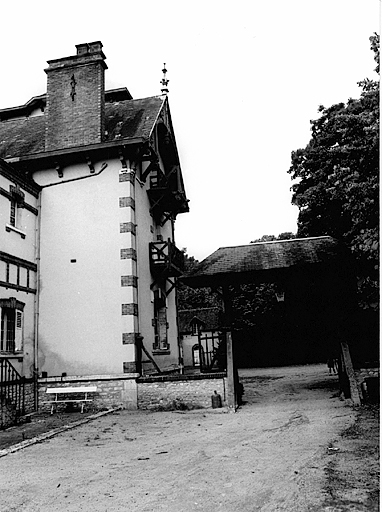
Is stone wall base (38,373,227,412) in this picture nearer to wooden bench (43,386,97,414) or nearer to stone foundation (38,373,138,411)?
stone foundation (38,373,138,411)

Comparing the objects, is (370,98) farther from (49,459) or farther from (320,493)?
(49,459)

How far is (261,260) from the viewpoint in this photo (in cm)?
1455

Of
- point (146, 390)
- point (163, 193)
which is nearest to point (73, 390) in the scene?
point (146, 390)

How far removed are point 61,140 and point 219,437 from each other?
34.5 ft

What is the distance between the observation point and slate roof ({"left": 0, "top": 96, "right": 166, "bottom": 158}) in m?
16.4

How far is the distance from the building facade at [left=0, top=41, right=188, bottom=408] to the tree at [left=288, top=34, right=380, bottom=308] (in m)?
5.92

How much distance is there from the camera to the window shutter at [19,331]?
44.0 ft

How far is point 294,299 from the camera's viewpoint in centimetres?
1630

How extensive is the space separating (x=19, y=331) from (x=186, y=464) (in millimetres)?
8017

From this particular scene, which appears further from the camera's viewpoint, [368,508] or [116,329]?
[116,329]

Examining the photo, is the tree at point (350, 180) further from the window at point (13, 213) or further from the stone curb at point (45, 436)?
the window at point (13, 213)

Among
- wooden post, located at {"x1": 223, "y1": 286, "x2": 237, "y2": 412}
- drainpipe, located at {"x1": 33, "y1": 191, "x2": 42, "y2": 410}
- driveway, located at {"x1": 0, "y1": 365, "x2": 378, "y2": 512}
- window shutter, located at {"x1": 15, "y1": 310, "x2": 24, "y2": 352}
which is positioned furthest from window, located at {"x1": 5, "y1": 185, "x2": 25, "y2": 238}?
wooden post, located at {"x1": 223, "y1": 286, "x2": 237, "y2": 412}

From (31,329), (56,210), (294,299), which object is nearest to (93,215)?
(56,210)

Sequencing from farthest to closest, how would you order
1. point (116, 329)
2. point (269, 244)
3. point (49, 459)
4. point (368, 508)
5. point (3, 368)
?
1. point (269, 244)
2. point (116, 329)
3. point (3, 368)
4. point (49, 459)
5. point (368, 508)
